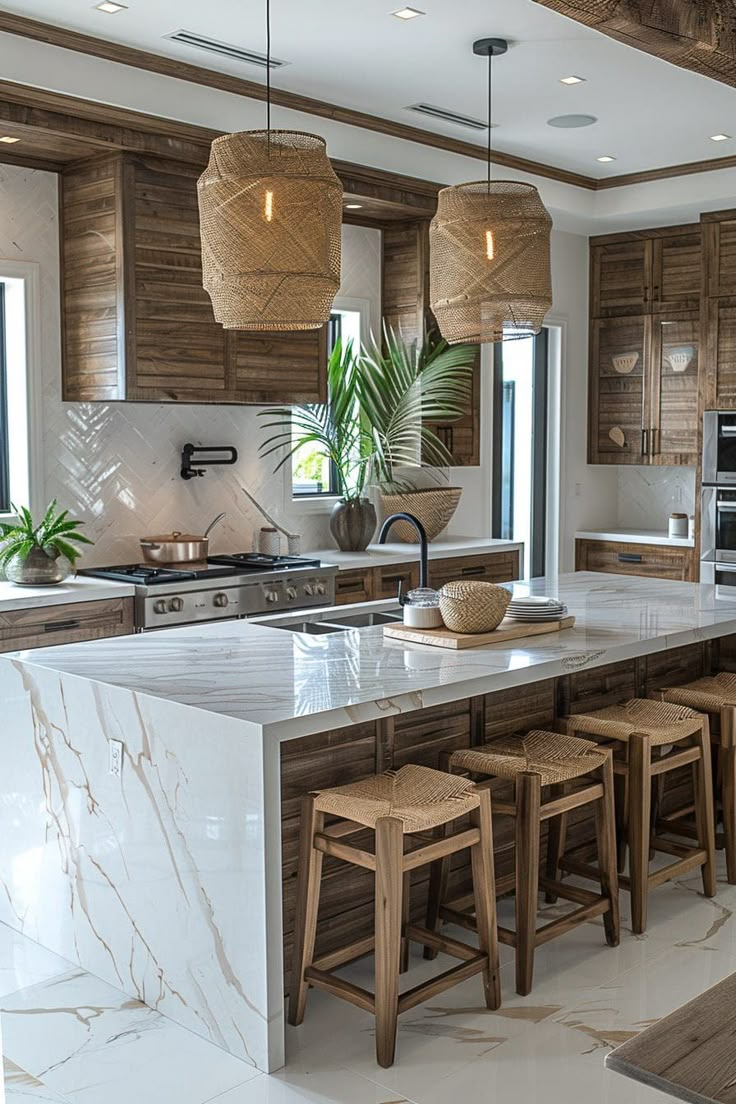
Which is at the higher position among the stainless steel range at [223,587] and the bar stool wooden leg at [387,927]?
the stainless steel range at [223,587]

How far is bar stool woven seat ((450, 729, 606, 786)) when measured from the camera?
3252 millimetres

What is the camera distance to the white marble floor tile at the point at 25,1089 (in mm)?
2658

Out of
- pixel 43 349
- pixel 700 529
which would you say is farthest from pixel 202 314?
pixel 700 529

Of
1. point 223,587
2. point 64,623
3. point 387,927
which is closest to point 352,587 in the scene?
point 223,587

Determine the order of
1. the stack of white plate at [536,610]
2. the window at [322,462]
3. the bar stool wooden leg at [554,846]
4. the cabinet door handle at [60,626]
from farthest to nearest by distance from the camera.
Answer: the window at [322,462]
the cabinet door handle at [60,626]
the stack of white plate at [536,610]
the bar stool wooden leg at [554,846]

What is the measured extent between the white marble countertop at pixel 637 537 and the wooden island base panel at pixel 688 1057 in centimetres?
596

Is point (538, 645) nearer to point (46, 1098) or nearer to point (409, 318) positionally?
point (46, 1098)

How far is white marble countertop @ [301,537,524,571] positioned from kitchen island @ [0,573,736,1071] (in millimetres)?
2138

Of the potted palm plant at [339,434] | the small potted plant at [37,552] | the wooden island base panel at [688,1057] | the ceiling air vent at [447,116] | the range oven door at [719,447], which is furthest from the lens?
the range oven door at [719,447]

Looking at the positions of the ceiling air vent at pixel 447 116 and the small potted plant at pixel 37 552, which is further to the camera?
the ceiling air vent at pixel 447 116

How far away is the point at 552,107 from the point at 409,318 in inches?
59.0

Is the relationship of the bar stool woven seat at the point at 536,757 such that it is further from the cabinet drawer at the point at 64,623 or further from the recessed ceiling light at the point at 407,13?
the recessed ceiling light at the point at 407,13

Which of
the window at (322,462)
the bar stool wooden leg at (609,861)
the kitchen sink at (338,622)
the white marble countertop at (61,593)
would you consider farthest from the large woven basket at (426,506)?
the bar stool wooden leg at (609,861)

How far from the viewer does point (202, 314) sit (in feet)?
17.7
